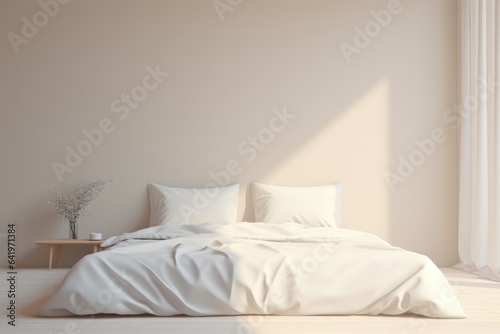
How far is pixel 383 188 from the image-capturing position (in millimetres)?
6719

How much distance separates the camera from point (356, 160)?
6719 millimetres

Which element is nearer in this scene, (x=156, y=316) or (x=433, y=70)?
(x=156, y=316)

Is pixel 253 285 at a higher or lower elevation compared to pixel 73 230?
lower

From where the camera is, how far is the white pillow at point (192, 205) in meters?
6.24

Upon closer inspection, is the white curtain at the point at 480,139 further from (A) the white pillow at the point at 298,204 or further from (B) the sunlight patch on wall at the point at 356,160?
(A) the white pillow at the point at 298,204

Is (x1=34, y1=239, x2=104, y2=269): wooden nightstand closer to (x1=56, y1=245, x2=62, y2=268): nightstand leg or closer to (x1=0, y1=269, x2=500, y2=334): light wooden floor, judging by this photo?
(x1=56, y1=245, x2=62, y2=268): nightstand leg

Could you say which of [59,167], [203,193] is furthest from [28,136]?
[203,193]

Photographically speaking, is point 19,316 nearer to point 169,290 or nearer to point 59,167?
point 169,290

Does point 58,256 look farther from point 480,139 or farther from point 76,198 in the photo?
point 480,139

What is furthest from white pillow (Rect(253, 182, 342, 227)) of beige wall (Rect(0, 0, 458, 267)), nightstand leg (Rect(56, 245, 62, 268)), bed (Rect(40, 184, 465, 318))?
bed (Rect(40, 184, 465, 318))

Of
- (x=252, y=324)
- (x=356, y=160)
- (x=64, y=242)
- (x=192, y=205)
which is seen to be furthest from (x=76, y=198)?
(x=252, y=324)

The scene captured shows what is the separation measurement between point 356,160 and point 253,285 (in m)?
2.94

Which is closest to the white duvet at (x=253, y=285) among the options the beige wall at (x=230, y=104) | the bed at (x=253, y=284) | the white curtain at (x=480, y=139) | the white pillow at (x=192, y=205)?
the bed at (x=253, y=284)

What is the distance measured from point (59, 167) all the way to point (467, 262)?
3786 millimetres
